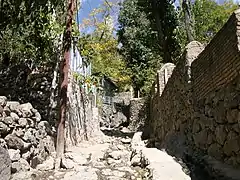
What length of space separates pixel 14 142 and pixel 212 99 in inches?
132

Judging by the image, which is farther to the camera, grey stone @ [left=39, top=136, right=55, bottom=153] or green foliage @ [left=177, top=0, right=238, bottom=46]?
green foliage @ [left=177, top=0, right=238, bottom=46]

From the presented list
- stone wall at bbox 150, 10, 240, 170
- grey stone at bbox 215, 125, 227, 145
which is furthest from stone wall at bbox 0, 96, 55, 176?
grey stone at bbox 215, 125, 227, 145

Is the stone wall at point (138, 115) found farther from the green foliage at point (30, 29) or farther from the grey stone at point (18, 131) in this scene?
the grey stone at point (18, 131)

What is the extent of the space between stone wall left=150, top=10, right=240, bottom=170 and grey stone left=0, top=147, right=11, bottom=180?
3066 mm

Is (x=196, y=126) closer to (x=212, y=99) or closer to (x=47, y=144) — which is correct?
(x=212, y=99)

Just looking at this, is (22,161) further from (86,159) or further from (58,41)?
(58,41)

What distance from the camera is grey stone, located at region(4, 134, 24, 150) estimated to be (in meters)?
5.03

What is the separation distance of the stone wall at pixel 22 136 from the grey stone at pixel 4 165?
213 millimetres

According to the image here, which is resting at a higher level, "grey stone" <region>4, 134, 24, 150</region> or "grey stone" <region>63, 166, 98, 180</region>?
"grey stone" <region>4, 134, 24, 150</region>

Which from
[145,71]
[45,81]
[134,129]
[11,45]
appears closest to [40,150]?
[45,81]

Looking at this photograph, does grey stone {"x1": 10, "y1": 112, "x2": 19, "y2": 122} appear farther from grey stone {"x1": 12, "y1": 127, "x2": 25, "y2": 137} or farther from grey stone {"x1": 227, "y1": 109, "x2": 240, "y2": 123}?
grey stone {"x1": 227, "y1": 109, "x2": 240, "y2": 123}

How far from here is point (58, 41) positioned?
8.45 m

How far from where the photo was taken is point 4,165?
14.3ft

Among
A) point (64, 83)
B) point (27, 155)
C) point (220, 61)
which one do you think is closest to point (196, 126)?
point (220, 61)
